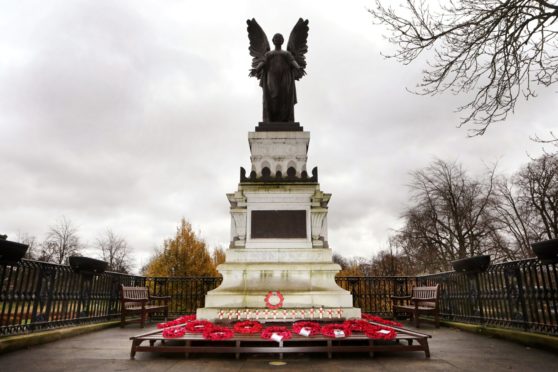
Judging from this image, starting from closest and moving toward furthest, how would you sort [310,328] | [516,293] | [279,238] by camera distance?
[310,328] → [516,293] → [279,238]

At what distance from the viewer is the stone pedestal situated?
7.55 metres

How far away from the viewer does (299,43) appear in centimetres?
1112

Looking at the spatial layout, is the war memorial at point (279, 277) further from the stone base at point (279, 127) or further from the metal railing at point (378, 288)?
the metal railing at point (378, 288)

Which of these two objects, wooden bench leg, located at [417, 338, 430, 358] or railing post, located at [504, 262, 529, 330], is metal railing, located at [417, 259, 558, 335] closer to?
railing post, located at [504, 262, 529, 330]

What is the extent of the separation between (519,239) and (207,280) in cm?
2754

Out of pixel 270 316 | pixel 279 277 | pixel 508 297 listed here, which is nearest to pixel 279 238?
pixel 279 277

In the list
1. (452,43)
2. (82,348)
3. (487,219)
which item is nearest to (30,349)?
(82,348)

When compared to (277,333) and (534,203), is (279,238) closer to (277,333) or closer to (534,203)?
(277,333)

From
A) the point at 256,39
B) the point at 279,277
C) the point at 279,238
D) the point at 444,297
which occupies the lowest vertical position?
the point at 444,297

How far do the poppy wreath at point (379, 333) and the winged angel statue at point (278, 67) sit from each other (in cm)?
659

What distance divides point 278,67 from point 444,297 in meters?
8.42

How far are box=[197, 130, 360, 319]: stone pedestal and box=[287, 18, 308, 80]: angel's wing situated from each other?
2.86 metres

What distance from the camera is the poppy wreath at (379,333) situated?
5.45 metres

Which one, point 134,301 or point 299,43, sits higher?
point 299,43
